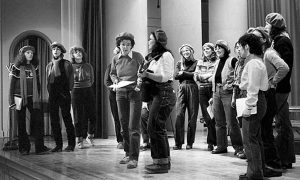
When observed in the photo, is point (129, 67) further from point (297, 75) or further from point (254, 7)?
point (254, 7)

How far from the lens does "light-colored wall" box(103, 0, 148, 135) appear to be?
30.0ft

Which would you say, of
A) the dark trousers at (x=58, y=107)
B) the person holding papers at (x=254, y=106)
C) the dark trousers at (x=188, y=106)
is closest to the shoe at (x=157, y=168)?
the person holding papers at (x=254, y=106)

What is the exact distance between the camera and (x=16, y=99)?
6062mm

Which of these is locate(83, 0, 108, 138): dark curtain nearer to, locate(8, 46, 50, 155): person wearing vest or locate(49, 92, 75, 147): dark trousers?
locate(49, 92, 75, 147): dark trousers

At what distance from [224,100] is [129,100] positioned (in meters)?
1.33

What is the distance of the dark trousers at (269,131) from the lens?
4.05 metres

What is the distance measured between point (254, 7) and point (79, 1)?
3.91 metres

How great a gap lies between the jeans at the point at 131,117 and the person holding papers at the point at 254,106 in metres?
1.31

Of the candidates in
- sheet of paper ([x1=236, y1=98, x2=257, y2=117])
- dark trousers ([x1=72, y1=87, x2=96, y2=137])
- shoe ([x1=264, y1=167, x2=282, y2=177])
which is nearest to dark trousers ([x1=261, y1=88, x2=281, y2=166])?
shoe ([x1=264, y1=167, x2=282, y2=177])

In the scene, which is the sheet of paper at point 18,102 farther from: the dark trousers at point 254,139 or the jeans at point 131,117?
the dark trousers at point 254,139

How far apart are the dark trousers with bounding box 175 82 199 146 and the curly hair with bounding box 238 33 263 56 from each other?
252 centimetres

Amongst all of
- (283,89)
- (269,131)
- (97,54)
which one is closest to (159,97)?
(269,131)

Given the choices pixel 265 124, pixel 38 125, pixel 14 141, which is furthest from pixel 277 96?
pixel 14 141

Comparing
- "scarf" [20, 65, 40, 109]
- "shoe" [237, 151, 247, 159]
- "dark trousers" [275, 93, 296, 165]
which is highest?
"scarf" [20, 65, 40, 109]
